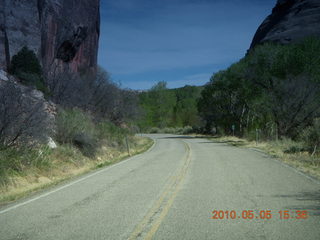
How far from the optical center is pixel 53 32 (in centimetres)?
2980

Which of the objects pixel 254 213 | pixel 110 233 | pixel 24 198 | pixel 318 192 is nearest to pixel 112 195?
pixel 24 198

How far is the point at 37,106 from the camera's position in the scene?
11.8 metres

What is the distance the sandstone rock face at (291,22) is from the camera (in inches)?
1978

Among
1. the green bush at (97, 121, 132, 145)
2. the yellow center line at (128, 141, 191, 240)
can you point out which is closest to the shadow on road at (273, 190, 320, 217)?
the yellow center line at (128, 141, 191, 240)

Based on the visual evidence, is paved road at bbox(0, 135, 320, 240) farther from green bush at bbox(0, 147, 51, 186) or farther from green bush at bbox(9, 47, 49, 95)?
green bush at bbox(9, 47, 49, 95)

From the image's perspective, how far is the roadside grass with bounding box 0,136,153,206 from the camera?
935 centimetres

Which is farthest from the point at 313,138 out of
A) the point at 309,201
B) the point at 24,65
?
the point at 24,65

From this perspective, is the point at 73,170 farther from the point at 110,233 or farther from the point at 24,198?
the point at 110,233

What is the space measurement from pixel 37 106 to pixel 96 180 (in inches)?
143

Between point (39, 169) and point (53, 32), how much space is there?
841 inches

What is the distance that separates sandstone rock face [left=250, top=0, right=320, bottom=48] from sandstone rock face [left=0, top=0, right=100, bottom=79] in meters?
29.0

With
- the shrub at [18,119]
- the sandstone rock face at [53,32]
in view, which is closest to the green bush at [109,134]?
the sandstone rock face at [53,32]
